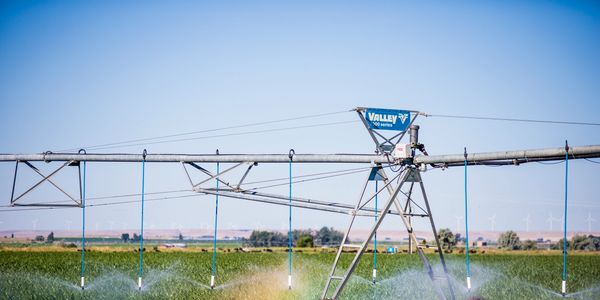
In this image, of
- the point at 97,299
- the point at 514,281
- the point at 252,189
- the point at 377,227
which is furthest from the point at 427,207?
the point at 514,281

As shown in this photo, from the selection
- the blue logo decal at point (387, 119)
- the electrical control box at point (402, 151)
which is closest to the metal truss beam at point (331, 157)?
the electrical control box at point (402, 151)

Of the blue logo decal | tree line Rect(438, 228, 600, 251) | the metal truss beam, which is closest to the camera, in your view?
the metal truss beam

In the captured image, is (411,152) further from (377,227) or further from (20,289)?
(20,289)

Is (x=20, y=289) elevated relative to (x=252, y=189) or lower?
lower

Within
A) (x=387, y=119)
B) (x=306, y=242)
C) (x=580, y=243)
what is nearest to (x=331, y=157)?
(x=387, y=119)

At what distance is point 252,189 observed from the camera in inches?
875

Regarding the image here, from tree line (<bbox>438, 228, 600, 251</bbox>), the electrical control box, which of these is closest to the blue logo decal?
the electrical control box

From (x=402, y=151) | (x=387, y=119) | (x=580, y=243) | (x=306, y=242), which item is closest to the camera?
(x=402, y=151)

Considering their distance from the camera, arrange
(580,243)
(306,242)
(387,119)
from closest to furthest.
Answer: (387,119), (580,243), (306,242)

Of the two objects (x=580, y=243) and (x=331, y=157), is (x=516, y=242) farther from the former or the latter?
(x=331, y=157)

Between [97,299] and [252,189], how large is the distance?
5.25 m

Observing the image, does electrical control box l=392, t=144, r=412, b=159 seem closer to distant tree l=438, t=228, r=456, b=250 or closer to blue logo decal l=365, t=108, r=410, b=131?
blue logo decal l=365, t=108, r=410, b=131

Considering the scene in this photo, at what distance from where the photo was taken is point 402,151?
1975 cm

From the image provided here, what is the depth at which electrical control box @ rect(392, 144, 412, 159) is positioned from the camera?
1964 cm
